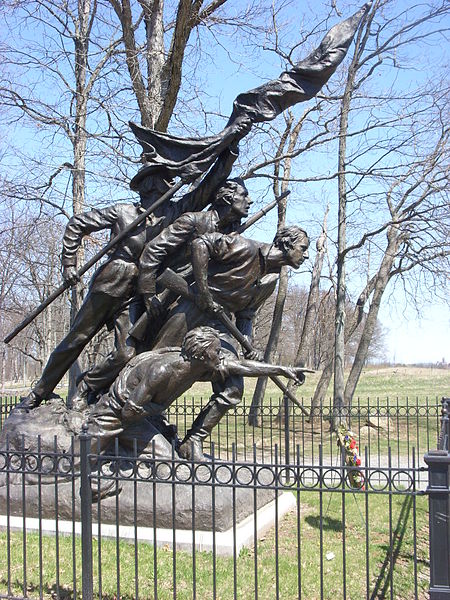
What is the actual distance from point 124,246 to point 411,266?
10.9 metres

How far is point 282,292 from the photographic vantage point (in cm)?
1647

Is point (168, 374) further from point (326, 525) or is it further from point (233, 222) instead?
point (326, 525)

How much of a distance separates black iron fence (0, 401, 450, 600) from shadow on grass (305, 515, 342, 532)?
0.02 metres

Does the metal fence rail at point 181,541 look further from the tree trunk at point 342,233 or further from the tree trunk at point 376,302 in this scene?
the tree trunk at point 376,302

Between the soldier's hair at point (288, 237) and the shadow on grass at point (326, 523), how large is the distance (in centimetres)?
290

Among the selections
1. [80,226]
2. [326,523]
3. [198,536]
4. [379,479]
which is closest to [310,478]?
[326,523]

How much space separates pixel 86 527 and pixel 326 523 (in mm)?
3368

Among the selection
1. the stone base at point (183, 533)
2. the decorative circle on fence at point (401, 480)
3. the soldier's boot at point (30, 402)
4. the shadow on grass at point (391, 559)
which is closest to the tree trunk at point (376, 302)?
the decorative circle on fence at point (401, 480)

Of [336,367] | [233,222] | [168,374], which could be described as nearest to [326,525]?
[168,374]

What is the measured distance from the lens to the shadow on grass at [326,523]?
22.2 ft

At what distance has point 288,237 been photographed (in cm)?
685

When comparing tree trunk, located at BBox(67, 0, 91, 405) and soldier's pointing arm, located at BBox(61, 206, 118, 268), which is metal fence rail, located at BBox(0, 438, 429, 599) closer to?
soldier's pointing arm, located at BBox(61, 206, 118, 268)

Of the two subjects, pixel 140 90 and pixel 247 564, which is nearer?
pixel 247 564

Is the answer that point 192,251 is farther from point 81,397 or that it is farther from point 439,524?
point 439,524
